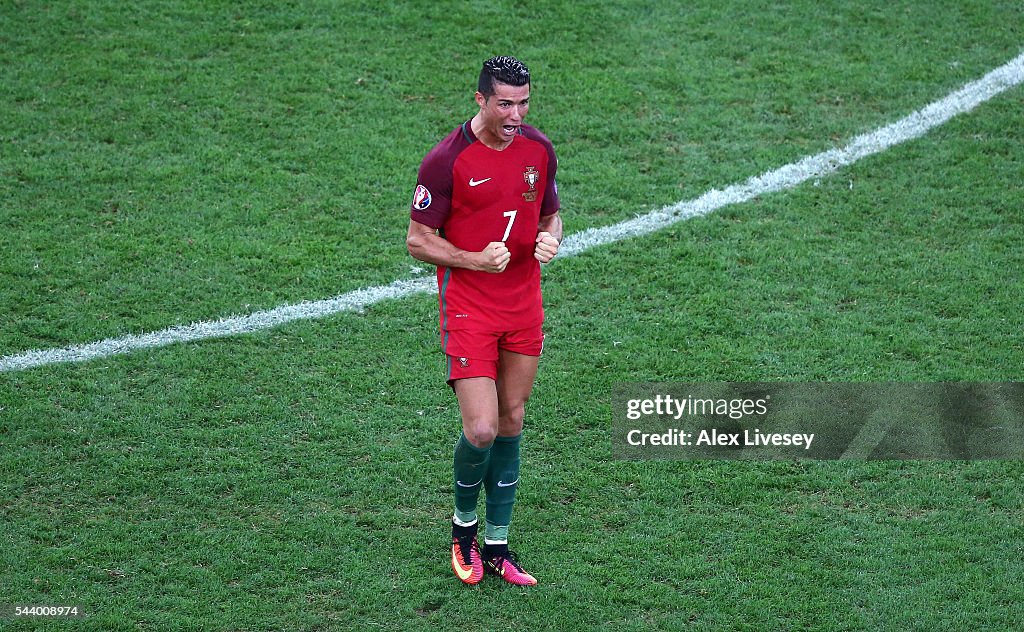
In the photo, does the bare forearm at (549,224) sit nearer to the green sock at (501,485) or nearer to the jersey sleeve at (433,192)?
the jersey sleeve at (433,192)

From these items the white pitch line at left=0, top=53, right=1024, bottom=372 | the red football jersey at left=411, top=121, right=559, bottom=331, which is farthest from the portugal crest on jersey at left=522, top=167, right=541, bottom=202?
the white pitch line at left=0, top=53, right=1024, bottom=372

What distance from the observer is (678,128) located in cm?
956

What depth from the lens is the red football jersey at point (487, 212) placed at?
5.26m

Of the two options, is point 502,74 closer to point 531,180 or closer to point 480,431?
point 531,180

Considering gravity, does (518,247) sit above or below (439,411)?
above

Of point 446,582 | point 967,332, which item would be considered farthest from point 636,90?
point 446,582

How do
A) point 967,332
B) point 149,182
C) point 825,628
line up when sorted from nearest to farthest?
point 825,628
point 967,332
point 149,182

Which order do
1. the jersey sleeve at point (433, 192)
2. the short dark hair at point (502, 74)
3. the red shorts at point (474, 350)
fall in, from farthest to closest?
the red shorts at point (474, 350), the jersey sleeve at point (433, 192), the short dark hair at point (502, 74)

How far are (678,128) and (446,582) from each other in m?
4.94

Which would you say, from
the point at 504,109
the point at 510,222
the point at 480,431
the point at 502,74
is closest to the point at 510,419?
the point at 480,431

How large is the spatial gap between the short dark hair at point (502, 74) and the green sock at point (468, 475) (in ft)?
4.65

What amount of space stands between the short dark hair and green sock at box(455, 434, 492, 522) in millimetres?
1416

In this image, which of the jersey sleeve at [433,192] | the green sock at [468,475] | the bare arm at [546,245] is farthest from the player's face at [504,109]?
the green sock at [468,475]

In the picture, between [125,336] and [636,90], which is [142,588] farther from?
[636,90]
